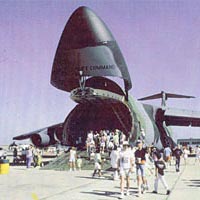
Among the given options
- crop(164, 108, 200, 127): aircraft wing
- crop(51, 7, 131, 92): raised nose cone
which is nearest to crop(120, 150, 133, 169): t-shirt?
crop(51, 7, 131, 92): raised nose cone

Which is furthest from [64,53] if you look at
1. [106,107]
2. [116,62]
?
[106,107]

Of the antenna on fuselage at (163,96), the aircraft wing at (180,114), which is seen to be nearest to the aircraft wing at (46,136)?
the aircraft wing at (180,114)

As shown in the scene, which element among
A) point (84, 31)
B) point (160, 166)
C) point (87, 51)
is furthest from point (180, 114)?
point (160, 166)

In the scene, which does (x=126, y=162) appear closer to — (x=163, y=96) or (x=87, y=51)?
(x=87, y=51)

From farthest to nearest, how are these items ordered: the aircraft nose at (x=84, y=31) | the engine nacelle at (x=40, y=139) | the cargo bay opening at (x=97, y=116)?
the engine nacelle at (x=40, y=139), the cargo bay opening at (x=97, y=116), the aircraft nose at (x=84, y=31)

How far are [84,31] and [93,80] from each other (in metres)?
4.83

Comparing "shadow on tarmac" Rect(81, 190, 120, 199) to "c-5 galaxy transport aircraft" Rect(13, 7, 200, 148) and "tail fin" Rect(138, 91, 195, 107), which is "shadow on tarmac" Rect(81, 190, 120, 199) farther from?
"tail fin" Rect(138, 91, 195, 107)

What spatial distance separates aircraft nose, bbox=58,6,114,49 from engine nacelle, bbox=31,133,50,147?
10.1 m

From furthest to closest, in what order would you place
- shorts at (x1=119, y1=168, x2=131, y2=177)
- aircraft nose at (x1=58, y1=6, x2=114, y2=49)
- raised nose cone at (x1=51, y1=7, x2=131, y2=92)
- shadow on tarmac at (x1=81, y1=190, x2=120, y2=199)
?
aircraft nose at (x1=58, y1=6, x2=114, y2=49), raised nose cone at (x1=51, y1=7, x2=131, y2=92), shorts at (x1=119, y1=168, x2=131, y2=177), shadow on tarmac at (x1=81, y1=190, x2=120, y2=199)

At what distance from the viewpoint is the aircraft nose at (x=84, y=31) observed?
67.0 ft

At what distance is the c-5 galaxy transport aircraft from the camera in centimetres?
2028

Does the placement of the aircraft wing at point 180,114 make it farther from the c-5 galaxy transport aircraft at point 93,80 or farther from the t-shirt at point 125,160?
the t-shirt at point 125,160

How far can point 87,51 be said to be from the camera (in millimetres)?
20219

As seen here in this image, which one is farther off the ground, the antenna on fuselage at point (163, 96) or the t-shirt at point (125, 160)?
the antenna on fuselage at point (163, 96)
